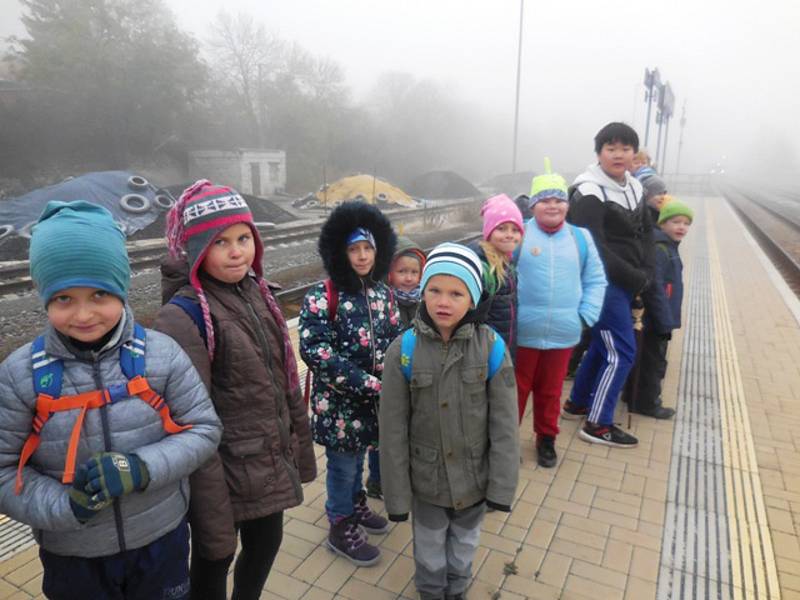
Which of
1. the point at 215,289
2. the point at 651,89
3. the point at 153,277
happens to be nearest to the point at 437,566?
the point at 215,289

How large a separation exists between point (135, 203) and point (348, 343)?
16509 millimetres

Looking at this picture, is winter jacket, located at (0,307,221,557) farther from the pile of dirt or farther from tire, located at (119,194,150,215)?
the pile of dirt

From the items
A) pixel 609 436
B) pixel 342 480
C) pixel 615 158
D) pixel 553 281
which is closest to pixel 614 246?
pixel 615 158

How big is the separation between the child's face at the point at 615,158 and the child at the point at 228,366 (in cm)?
262

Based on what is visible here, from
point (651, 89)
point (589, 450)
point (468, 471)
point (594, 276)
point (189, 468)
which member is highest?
point (651, 89)

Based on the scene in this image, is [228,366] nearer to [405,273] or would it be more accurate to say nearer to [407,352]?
[407,352]

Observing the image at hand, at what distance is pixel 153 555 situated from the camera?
1.64 metres

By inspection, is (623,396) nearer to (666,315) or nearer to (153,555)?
(666,315)

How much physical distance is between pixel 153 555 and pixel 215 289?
855mm

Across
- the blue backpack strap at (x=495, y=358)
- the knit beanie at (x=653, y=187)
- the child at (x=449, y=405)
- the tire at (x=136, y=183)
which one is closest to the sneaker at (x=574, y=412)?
the knit beanie at (x=653, y=187)

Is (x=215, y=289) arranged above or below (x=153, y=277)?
above

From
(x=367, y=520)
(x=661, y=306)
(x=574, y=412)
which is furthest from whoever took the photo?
(x=574, y=412)

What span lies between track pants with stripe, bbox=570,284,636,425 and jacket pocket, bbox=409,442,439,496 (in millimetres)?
2150

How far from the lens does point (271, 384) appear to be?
6.37 feet
